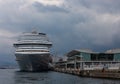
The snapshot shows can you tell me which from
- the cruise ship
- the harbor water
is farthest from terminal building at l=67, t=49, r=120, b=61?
the harbor water

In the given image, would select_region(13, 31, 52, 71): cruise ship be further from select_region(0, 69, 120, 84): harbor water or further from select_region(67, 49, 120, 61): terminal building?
select_region(0, 69, 120, 84): harbor water

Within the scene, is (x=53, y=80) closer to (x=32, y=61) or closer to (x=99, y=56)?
(x=32, y=61)

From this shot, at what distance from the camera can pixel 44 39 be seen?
147 meters

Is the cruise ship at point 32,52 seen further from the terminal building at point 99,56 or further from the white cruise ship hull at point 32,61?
the terminal building at point 99,56

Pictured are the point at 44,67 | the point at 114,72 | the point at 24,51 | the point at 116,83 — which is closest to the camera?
the point at 116,83

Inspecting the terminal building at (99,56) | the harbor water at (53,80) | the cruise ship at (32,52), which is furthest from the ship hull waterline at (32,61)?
the harbor water at (53,80)

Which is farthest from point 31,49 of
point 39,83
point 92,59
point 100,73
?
point 39,83

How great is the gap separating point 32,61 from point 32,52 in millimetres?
3494

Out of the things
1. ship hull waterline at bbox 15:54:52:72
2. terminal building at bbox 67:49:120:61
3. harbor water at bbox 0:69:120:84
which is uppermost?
terminal building at bbox 67:49:120:61

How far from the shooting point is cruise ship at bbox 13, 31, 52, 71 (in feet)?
446

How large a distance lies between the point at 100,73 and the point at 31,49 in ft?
152

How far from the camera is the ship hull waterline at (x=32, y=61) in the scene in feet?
445

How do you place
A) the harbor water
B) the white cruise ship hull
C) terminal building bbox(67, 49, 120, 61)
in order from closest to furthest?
the harbor water → the white cruise ship hull → terminal building bbox(67, 49, 120, 61)

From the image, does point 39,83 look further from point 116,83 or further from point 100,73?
point 100,73
